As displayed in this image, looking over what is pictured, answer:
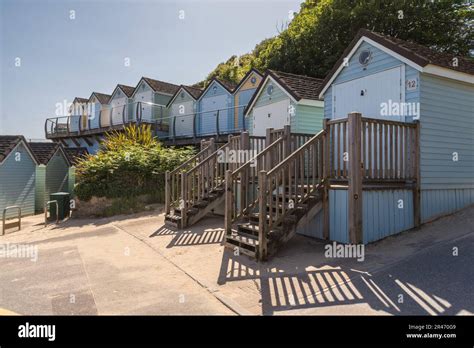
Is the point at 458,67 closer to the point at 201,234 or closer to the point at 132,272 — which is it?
the point at 201,234

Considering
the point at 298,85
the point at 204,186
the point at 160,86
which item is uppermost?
the point at 160,86

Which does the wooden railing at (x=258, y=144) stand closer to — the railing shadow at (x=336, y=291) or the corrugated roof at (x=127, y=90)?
the railing shadow at (x=336, y=291)

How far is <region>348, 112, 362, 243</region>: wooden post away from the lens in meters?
6.12

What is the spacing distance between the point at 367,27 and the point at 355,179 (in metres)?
18.1

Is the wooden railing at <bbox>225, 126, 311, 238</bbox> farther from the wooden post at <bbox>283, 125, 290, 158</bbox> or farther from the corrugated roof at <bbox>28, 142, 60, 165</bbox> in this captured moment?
the corrugated roof at <bbox>28, 142, 60, 165</bbox>

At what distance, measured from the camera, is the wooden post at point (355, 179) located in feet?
20.1

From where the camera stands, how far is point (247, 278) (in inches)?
Result: 206

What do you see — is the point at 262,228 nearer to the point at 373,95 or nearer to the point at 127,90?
the point at 373,95

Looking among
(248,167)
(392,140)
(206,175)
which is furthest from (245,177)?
(392,140)

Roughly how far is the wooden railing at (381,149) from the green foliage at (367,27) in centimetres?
Answer: 1444

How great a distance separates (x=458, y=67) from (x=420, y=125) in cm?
197

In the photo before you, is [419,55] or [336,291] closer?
[336,291]

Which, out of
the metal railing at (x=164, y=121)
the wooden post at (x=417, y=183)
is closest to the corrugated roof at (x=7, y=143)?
the metal railing at (x=164, y=121)
